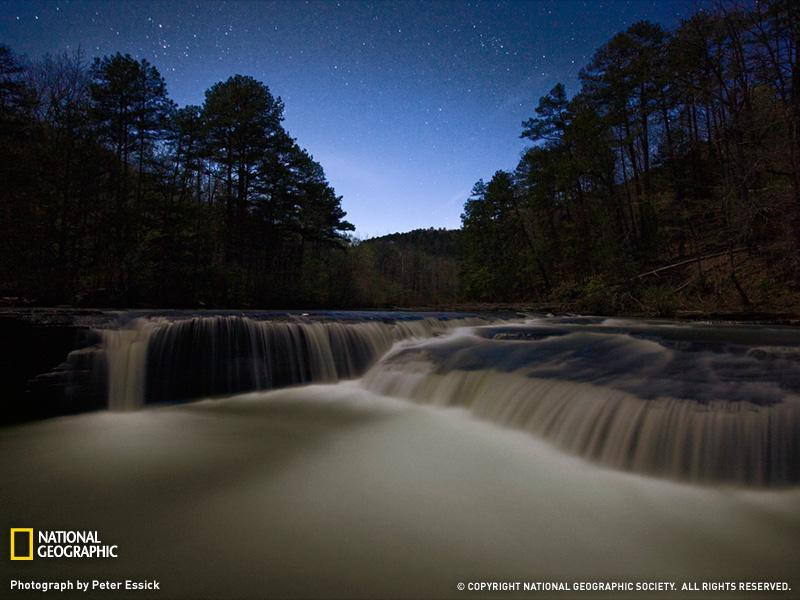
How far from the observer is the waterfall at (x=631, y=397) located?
333 centimetres

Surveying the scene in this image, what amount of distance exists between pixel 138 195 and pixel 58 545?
875 inches

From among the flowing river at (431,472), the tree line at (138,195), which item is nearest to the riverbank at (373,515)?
the flowing river at (431,472)

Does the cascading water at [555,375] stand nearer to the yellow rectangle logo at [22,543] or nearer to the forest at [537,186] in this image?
the yellow rectangle logo at [22,543]

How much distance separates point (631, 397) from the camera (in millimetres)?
4270

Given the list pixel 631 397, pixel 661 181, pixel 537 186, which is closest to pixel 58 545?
pixel 631 397

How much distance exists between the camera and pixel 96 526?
9.14 ft

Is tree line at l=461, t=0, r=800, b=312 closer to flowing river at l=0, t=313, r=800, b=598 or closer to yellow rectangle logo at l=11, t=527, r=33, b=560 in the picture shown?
flowing river at l=0, t=313, r=800, b=598

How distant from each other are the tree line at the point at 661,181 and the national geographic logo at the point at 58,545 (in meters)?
14.0

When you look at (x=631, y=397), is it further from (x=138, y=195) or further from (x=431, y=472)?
(x=138, y=195)

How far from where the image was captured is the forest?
11.0 metres

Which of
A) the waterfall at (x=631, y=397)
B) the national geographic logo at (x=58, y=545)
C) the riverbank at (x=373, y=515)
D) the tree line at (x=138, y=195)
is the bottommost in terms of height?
the riverbank at (x=373, y=515)

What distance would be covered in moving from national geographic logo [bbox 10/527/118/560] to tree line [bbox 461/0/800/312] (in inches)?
550

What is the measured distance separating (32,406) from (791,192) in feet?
55.9

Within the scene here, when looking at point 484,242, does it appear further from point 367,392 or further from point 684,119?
point 367,392
